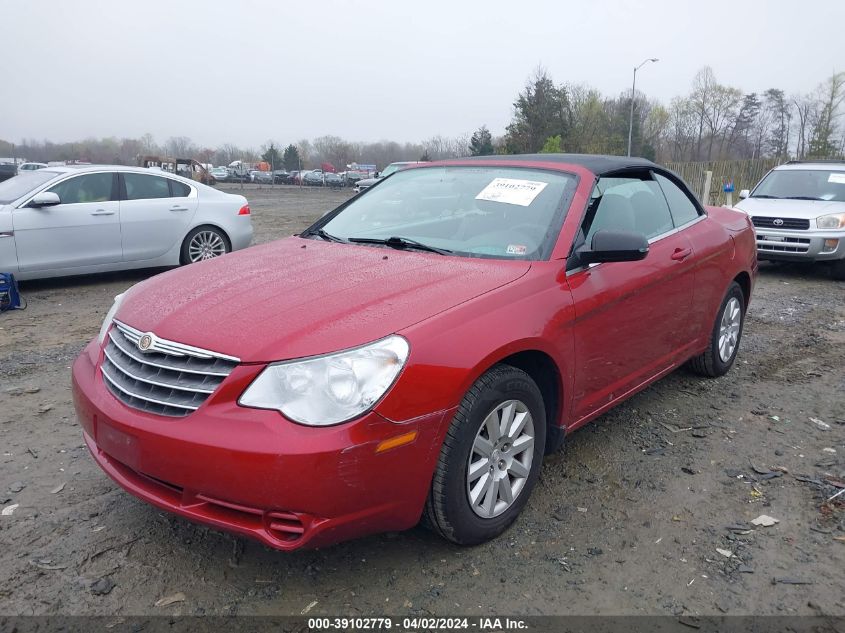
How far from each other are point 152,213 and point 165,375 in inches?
263

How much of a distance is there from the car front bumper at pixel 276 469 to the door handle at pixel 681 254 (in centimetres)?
220

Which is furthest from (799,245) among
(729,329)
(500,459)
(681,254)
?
(500,459)

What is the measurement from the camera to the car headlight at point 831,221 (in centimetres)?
907

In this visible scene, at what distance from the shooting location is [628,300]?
347 centimetres

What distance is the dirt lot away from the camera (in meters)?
2.50

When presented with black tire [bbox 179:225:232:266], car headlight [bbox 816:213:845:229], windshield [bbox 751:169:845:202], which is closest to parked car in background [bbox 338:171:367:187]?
windshield [bbox 751:169:845:202]

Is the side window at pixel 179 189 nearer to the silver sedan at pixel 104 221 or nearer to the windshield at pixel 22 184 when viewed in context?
the silver sedan at pixel 104 221

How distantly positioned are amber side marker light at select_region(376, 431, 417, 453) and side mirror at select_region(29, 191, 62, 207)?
22.8 ft

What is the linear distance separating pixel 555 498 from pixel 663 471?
711mm

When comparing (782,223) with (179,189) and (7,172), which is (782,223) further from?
(7,172)

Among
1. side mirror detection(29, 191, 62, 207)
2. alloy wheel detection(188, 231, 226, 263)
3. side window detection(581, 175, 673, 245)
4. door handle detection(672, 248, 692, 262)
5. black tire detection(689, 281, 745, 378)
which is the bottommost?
black tire detection(689, 281, 745, 378)

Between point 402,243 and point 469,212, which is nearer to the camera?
point 402,243

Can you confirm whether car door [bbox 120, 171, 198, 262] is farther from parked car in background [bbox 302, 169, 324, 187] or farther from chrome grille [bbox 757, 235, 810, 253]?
parked car in background [bbox 302, 169, 324, 187]

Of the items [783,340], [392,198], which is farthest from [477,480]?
[783,340]
